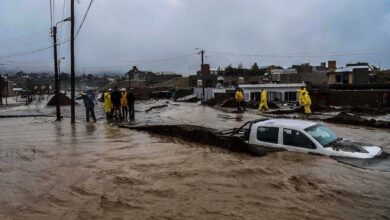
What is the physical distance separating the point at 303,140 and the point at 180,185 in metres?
3.78

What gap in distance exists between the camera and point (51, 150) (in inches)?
575

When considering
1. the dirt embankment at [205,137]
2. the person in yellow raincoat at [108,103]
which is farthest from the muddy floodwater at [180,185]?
the person in yellow raincoat at [108,103]

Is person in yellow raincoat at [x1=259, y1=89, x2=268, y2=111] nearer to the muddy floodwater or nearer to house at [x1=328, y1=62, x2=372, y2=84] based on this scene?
the muddy floodwater

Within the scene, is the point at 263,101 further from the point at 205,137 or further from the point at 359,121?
the point at 205,137

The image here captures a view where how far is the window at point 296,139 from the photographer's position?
11836 mm

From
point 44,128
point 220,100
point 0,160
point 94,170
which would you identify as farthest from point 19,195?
point 220,100

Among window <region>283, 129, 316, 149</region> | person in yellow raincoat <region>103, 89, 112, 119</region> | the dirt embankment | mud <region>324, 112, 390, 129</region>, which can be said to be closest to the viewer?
window <region>283, 129, 316, 149</region>

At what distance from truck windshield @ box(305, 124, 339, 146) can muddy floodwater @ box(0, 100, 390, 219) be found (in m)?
0.59

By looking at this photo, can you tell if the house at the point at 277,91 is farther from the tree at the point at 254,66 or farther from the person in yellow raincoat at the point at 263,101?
the tree at the point at 254,66

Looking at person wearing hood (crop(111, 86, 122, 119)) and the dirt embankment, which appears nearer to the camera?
the dirt embankment

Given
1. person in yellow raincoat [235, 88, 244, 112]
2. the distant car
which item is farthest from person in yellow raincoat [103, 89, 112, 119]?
the distant car

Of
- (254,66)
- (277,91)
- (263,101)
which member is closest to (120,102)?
(263,101)

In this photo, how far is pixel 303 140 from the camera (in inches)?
470

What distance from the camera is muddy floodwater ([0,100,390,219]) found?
797 cm
